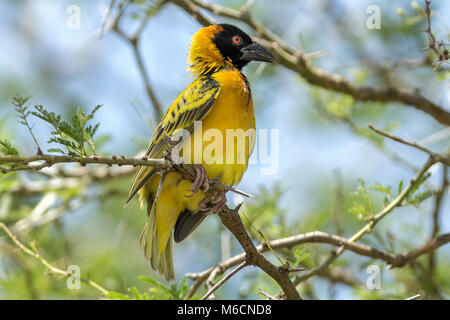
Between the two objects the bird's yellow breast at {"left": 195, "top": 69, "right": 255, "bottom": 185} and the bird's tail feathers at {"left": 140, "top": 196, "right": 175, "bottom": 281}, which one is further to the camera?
the bird's tail feathers at {"left": 140, "top": 196, "right": 175, "bottom": 281}

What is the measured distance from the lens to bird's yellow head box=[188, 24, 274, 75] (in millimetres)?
5184

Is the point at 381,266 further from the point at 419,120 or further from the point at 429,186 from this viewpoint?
the point at 419,120

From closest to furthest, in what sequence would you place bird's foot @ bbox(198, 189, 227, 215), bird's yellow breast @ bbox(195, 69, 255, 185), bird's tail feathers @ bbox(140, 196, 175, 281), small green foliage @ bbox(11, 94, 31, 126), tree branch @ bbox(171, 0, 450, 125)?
small green foliage @ bbox(11, 94, 31, 126) → bird's foot @ bbox(198, 189, 227, 215) → bird's yellow breast @ bbox(195, 69, 255, 185) → bird's tail feathers @ bbox(140, 196, 175, 281) → tree branch @ bbox(171, 0, 450, 125)

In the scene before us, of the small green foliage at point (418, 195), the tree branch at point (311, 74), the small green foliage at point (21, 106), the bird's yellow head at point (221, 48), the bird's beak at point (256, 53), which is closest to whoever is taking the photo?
the small green foliage at point (21, 106)

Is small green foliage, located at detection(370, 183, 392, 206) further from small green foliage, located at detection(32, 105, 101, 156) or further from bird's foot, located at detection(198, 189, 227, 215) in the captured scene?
small green foliage, located at detection(32, 105, 101, 156)

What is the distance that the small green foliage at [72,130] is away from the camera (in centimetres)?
279

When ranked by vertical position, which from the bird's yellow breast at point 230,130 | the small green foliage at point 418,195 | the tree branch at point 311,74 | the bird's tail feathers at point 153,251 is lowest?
the bird's tail feathers at point 153,251

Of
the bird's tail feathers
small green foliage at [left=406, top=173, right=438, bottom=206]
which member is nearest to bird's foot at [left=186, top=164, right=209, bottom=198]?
the bird's tail feathers

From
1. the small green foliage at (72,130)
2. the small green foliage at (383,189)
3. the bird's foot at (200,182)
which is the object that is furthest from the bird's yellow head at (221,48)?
the small green foliage at (72,130)

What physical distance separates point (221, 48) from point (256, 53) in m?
0.41

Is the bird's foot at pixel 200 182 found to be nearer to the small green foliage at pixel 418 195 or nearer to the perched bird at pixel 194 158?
the perched bird at pixel 194 158

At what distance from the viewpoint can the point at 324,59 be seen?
24.8 ft
